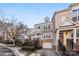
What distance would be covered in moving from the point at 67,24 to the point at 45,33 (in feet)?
1.17

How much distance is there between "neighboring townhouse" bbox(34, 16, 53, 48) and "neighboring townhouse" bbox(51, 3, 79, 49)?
8 centimetres

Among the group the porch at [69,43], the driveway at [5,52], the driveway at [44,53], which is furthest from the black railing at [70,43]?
A: the driveway at [5,52]

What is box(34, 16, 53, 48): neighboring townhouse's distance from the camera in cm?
340

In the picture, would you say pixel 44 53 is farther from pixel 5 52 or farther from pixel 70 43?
pixel 5 52

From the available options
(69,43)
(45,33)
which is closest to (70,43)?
(69,43)

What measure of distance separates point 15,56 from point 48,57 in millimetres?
492

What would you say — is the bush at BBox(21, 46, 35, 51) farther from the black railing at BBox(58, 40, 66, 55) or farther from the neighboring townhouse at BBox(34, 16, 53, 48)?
the black railing at BBox(58, 40, 66, 55)

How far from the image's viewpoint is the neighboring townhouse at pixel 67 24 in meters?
3.35

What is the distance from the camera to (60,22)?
3400 millimetres

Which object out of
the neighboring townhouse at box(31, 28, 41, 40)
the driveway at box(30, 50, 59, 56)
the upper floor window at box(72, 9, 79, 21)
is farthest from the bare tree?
the upper floor window at box(72, 9, 79, 21)

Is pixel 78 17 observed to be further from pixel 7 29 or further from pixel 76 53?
pixel 7 29

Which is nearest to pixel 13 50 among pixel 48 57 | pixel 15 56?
pixel 15 56

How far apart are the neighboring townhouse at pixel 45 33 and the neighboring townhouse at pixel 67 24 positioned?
0.08 metres

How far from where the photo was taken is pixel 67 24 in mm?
3357
